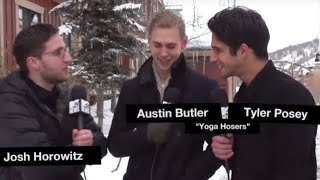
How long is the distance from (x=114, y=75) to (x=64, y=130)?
2.22 ft

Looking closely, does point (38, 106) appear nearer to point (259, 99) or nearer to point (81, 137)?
point (81, 137)

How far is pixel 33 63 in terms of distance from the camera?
121cm

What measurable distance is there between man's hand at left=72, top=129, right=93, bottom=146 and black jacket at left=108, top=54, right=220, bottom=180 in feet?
0.44

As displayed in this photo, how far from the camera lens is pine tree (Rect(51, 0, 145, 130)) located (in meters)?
1.73

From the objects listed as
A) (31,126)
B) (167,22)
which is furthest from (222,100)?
(31,126)

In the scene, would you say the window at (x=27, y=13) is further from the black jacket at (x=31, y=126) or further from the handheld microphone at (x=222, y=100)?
the handheld microphone at (x=222, y=100)

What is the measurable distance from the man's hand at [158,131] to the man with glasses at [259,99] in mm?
171

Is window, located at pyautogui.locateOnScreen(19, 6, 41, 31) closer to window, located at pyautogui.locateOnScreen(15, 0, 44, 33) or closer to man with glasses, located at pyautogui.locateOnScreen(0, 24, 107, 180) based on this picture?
window, located at pyautogui.locateOnScreen(15, 0, 44, 33)

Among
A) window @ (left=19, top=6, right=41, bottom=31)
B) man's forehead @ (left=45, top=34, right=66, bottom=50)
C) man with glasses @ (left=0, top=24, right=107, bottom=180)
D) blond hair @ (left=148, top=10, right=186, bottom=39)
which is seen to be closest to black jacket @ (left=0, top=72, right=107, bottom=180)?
man with glasses @ (left=0, top=24, right=107, bottom=180)

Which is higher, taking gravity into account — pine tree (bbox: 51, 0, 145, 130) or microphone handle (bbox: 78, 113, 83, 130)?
pine tree (bbox: 51, 0, 145, 130)

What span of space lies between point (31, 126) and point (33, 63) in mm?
182

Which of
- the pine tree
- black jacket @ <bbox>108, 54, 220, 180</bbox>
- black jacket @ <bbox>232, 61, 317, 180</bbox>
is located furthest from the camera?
the pine tree

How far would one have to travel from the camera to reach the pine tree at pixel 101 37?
5.68 feet

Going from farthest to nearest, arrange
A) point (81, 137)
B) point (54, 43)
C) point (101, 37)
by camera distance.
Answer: point (101, 37)
point (54, 43)
point (81, 137)
